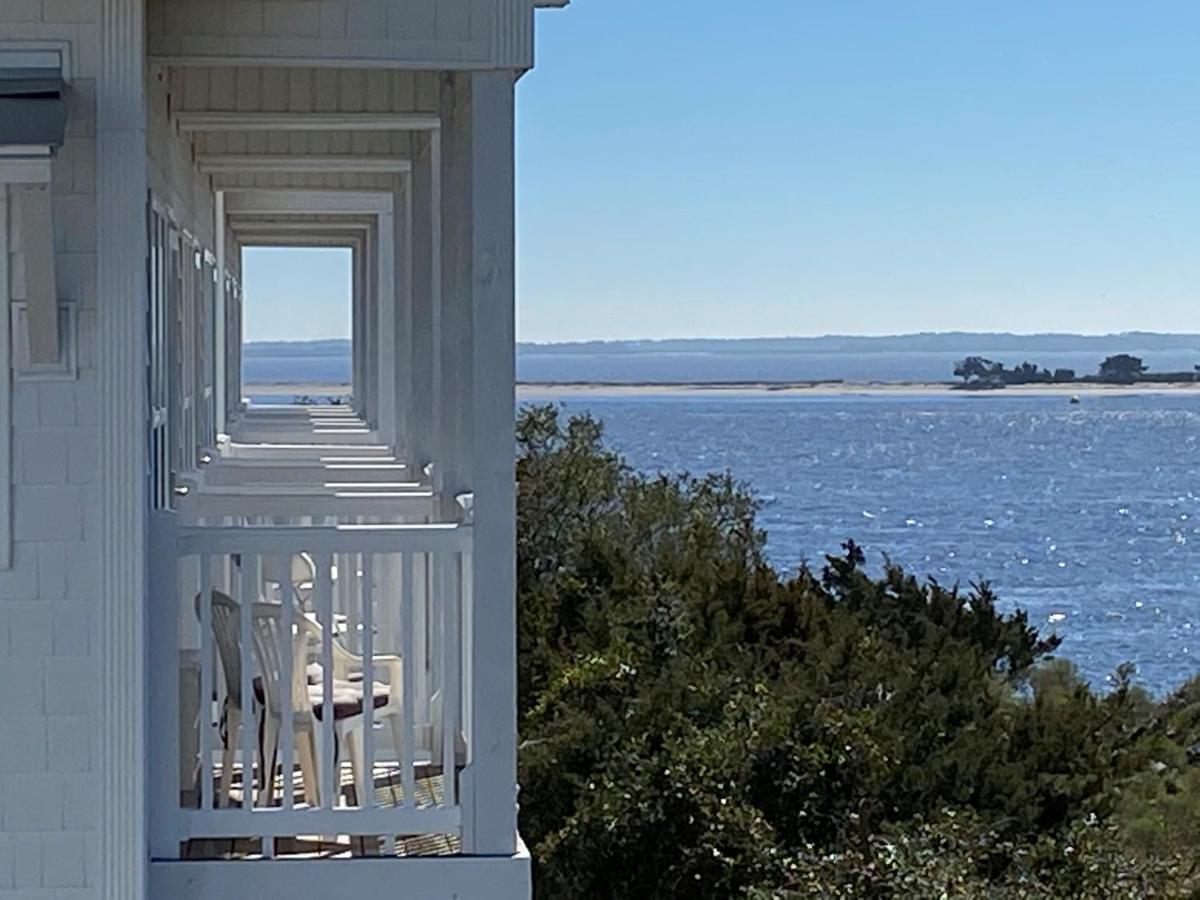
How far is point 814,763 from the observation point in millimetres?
12734

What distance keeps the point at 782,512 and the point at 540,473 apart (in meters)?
31.2

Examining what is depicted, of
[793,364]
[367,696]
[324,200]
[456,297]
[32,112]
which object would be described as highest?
[324,200]

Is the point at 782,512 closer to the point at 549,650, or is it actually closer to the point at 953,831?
the point at 549,650

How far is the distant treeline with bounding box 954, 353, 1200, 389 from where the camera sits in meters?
74.2

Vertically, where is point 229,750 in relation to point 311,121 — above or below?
below

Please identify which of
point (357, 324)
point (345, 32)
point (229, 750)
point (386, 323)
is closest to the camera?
point (345, 32)

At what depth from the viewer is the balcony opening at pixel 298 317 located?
18531 millimetres

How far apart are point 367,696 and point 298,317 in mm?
17060

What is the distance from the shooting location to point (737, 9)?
65.8m

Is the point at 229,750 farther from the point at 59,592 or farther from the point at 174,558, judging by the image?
the point at 59,592

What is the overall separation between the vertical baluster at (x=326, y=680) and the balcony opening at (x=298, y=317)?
10.5 metres

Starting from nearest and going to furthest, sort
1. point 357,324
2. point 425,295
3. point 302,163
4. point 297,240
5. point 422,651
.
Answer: point 422,651 < point 425,295 < point 302,163 < point 297,240 < point 357,324

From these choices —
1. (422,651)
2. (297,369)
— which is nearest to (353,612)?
(422,651)

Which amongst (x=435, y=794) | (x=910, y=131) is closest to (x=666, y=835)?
(x=435, y=794)
